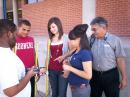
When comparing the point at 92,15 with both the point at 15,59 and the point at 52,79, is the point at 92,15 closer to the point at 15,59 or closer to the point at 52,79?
the point at 52,79

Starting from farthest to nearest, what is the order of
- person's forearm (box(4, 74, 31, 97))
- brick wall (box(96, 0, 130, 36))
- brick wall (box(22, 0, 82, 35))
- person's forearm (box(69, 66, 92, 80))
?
brick wall (box(22, 0, 82, 35)), brick wall (box(96, 0, 130, 36)), person's forearm (box(69, 66, 92, 80)), person's forearm (box(4, 74, 31, 97))

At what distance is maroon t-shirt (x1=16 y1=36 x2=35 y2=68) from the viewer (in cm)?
500

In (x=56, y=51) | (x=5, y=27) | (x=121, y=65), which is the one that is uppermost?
(x=5, y=27)

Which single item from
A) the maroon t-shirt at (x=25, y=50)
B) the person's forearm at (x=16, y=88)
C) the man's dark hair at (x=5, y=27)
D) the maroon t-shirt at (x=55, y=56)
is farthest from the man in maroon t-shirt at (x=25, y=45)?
the person's forearm at (x=16, y=88)

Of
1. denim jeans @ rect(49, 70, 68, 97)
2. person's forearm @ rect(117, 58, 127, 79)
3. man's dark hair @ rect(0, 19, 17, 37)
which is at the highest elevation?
man's dark hair @ rect(0, 19, 17, 37)

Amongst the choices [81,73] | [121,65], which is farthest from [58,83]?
[81,73]

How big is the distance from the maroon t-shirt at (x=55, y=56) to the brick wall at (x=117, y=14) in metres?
4.47

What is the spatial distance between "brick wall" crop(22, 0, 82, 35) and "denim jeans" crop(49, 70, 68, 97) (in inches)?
250

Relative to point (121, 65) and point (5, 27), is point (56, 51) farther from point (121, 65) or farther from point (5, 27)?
point (5, 27)

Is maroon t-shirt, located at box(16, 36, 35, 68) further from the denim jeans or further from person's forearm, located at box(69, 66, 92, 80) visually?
person's forearm, located at box(69, 66, 92, 80)

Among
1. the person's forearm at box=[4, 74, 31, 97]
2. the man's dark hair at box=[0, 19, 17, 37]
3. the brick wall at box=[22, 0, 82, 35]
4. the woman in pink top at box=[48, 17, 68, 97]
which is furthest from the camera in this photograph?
the brick wall at box=[22, 0, 82, 35]

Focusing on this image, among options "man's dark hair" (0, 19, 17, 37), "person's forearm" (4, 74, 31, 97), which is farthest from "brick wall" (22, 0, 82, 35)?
"person's forearm" (4, 74, 31, 97)

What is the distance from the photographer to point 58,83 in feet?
16.9

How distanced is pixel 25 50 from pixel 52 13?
8.58 m
